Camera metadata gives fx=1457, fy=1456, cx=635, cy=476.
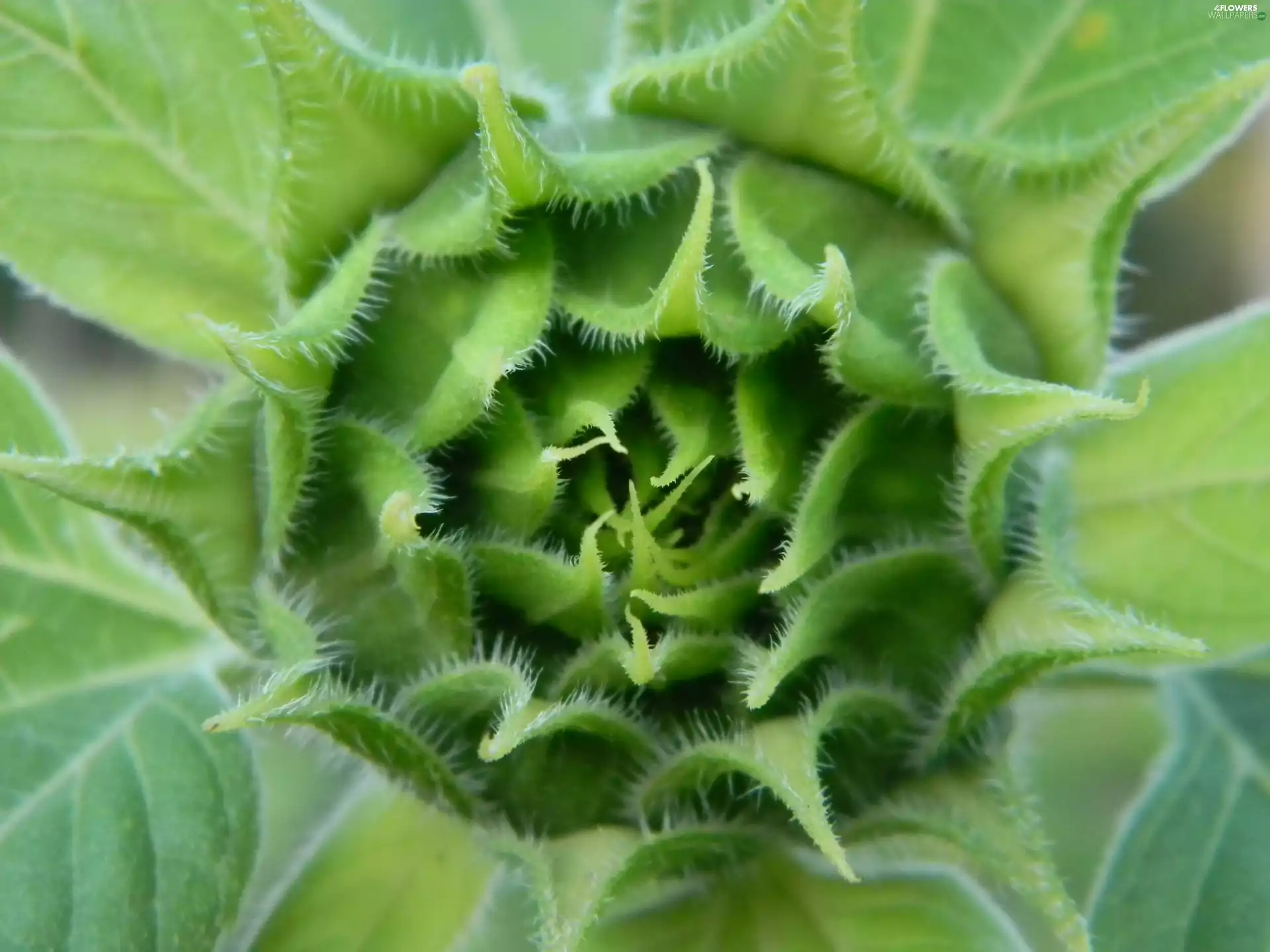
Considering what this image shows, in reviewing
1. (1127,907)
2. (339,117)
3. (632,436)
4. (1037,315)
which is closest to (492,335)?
(632,436)

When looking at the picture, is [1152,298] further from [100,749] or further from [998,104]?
[100,749]

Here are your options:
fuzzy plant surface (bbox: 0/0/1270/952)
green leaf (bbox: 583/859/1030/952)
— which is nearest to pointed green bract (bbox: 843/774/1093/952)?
fuzzy plant surface (bbox: 0/0/1270/952)

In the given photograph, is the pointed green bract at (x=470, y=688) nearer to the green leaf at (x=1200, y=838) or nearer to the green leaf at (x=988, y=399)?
the green leaf at (x=988, y=399)

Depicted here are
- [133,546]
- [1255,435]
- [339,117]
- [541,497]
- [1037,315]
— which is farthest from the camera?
[133,546]

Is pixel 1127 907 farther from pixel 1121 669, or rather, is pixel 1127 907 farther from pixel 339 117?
pixel 339 117

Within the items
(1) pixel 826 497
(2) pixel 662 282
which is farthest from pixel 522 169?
(1) pixel 826 497

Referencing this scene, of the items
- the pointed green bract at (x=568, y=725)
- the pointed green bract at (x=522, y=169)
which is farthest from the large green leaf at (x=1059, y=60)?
the pointed green bract at (x=568, y=725)
